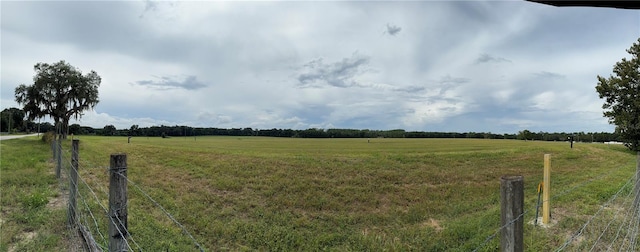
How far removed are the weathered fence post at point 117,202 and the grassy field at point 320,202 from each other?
121cm

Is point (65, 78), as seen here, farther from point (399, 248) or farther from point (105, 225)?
point (399, 248)

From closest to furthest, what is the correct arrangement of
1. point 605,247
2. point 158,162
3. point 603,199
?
point 605,247
point 603,199
point 158,162

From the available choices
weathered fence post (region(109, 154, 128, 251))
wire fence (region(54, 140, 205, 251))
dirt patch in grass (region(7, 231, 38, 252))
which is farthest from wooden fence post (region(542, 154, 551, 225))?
dirt patch in grass (region(7, 231, 38, 252))

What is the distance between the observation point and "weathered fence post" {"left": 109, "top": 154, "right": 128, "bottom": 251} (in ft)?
9.77

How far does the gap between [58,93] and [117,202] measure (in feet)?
111

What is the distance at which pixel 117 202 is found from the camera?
3021mm

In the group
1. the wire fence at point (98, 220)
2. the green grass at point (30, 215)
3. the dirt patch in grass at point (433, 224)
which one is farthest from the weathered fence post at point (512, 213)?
the green grass at point (30, 215)

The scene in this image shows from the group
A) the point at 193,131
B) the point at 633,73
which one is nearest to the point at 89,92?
the point at 193,131

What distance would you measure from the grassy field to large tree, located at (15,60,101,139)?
64.9 ft

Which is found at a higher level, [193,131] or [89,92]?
[89,92]

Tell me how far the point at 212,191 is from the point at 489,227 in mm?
7264

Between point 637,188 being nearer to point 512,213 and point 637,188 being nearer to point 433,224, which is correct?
point 433,224

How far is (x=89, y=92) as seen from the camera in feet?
98.8

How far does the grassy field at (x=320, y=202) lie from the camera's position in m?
5.98
